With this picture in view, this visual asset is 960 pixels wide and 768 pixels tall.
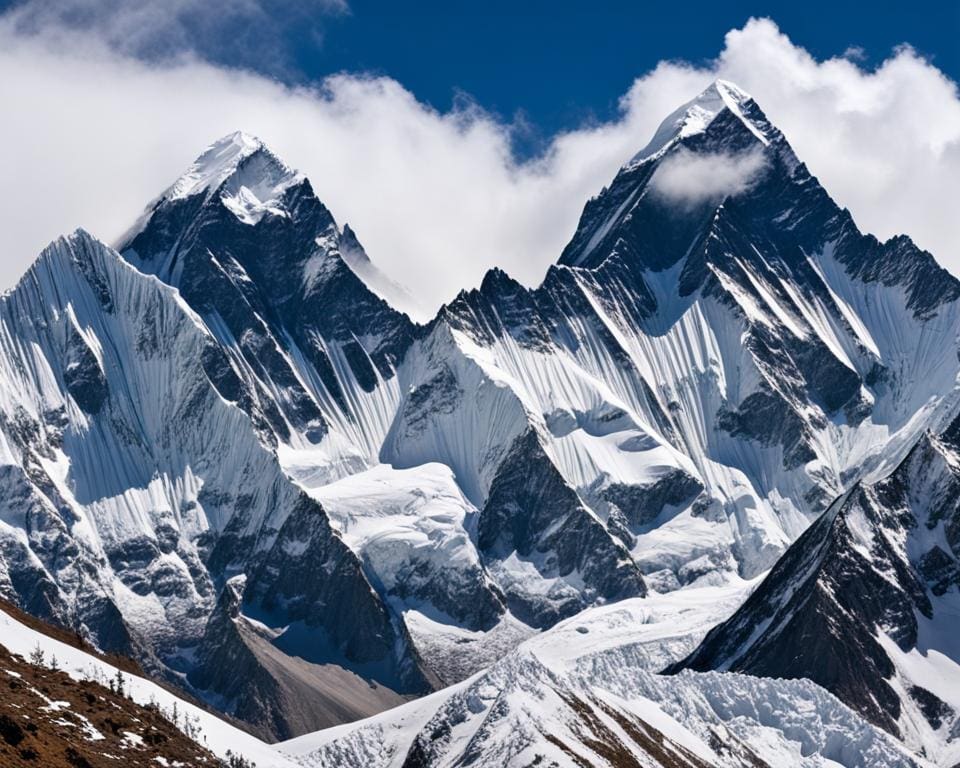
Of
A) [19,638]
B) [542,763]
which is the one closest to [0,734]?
[19,638]

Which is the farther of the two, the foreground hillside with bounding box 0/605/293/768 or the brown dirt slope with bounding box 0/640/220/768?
the foreground hillside with bounding box 0/605/293/768

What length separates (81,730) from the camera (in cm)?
11262

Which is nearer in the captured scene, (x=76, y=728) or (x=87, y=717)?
(x=76, y=728)

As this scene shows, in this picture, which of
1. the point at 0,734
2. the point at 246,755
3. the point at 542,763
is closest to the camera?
the point at 0,734

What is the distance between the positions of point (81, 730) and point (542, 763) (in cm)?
9087

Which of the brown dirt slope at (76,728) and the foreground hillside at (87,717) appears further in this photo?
the foreground hillside at (87,717)

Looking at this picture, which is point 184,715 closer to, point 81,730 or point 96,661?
point 96,661

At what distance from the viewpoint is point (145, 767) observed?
112625 mm

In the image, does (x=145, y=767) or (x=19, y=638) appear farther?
(x=19, y=638)

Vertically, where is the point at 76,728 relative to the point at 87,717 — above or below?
below

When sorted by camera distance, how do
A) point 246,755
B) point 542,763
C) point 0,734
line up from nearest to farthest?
point 0,734 → point 246,755 → point 542,763

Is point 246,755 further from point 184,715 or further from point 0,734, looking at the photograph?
point 0,734

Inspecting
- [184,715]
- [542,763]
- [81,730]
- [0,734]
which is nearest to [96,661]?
[184,715]

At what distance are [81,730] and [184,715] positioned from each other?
82.8 ft
